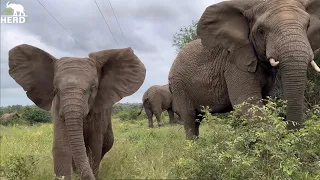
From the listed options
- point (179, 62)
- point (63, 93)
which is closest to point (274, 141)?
point (63, 93)

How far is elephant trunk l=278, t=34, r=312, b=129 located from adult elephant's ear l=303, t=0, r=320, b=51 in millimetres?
793

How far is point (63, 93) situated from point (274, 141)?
2.38 meters

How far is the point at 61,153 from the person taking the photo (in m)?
5.45

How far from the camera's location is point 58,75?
5.40 m

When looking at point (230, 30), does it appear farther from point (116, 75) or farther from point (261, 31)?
point (116, 75)

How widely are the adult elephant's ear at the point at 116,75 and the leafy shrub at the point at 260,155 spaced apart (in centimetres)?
195

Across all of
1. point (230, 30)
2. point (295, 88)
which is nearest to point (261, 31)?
point (230, 30)

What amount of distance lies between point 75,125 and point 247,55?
2.64 meters


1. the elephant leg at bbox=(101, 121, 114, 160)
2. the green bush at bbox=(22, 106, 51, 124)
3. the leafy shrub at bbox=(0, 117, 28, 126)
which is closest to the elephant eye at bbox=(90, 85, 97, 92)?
the elephant leg at bbox=(101, 121, 114, 160)

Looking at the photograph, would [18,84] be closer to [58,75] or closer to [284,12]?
[58,75]

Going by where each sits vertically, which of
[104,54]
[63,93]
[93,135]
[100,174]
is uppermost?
[104,54]

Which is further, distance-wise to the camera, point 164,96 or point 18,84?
point 164,96

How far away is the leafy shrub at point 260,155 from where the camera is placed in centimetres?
404

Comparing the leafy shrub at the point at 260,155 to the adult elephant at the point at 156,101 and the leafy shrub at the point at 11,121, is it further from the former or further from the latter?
the leafy shrub at the point at 11,121
